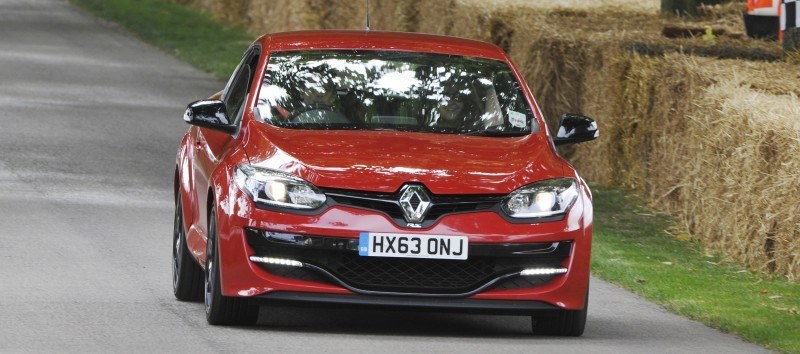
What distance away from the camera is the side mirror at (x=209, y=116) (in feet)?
32.5

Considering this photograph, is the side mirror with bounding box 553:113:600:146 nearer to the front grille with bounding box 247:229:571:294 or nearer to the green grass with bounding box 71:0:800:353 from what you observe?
the front grille with bounding box 247:229:571:294

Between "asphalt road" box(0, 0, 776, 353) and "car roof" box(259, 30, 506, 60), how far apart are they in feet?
→ 4.58

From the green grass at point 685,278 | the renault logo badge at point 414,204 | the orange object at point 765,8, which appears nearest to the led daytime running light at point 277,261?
the renault logo badge at point 414,204

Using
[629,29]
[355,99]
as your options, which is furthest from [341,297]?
[629,29]

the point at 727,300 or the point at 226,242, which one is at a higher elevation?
the point at 226,242

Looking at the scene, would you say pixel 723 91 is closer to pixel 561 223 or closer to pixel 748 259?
pixel 748 259

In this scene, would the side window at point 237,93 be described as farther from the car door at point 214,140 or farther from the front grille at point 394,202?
the front grille at point 394,202

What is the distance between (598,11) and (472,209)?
45.6 feet

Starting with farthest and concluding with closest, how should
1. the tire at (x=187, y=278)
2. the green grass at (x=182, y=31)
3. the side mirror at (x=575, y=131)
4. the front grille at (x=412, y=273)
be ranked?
1. the green grass at (x=182, y=31)
2. the tire at (x=187, y=278)
3. the side mirror at (x=575, y=131)
4. the front grille at (x=412, y=273)

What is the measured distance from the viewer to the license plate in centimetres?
898

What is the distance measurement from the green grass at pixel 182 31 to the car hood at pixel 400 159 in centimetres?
1850

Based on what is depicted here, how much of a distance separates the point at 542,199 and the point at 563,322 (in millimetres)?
687

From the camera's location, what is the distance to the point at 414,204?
29.6 feet

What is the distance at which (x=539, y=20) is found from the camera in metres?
20.5
